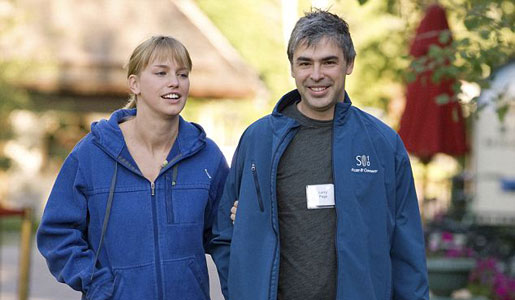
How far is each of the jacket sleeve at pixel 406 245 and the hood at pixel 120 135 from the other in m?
0.90

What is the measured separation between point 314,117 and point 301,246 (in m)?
0.52

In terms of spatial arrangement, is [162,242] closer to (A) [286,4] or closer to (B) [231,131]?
(B) [231,131]

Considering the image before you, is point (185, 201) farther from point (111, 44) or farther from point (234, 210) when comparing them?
point (111, 44)

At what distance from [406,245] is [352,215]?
292mm

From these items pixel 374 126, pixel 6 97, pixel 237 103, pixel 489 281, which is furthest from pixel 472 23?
pixel 237 103

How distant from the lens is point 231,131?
22.4 meters

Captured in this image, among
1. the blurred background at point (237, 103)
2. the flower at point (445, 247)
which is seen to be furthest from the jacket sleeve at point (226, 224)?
the flower at point (445, 247)

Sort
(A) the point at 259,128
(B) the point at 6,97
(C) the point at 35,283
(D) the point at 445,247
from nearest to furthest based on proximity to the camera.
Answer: (A) the point at 259,128 → (D) the point at 445,247 → (C) the point at 35,283 → (B) the point at 6,97

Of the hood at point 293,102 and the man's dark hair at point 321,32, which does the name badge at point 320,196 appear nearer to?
the hood at point 293,102

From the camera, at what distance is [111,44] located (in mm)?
22703

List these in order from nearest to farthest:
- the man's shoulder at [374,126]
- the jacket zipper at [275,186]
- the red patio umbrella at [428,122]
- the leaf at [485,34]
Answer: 1. the jacket zipper at [275,186]
2. the man's shoulder at [374,126]
3. the leaf at [485,34]
4. the red patio umbrella at [428,122]

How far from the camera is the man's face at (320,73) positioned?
4129mm

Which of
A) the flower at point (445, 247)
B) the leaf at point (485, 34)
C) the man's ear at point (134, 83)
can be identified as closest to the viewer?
the man's ear at point (134, 83)

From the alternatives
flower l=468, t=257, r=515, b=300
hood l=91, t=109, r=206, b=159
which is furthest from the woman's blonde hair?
flower l=468, t=257, r=515, b=300
